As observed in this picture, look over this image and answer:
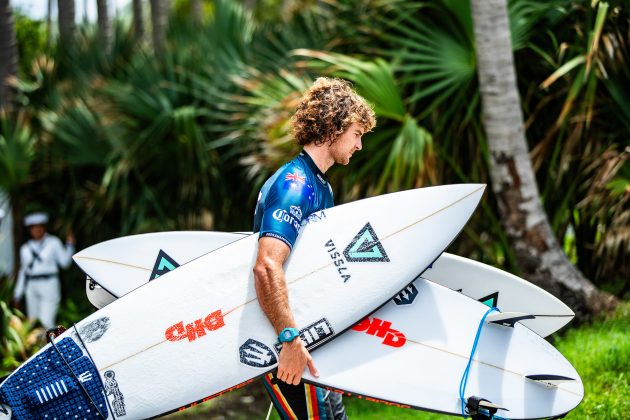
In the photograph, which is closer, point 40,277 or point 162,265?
point 162,265

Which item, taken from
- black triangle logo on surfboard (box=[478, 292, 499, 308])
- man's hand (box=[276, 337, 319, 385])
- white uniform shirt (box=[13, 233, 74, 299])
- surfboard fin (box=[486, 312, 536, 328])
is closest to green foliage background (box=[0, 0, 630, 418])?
white uniform shirt (box=[13, 233, 74, 299])

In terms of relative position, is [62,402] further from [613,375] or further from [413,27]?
[413,27]

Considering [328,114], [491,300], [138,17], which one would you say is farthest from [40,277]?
[138,17]

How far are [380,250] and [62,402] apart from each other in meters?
1.27

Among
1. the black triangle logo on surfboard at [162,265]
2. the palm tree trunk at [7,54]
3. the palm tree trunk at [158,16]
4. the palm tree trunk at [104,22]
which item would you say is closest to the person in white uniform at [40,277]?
the palm tree trunk at [7,54]

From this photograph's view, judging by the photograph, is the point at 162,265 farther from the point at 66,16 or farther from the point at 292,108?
A: the point at 66,16

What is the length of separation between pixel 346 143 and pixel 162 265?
110cm

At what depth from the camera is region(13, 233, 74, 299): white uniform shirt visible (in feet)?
25.5

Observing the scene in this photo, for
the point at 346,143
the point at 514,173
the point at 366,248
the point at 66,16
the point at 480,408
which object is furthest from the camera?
the point at 66,16

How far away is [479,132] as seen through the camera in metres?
6.28

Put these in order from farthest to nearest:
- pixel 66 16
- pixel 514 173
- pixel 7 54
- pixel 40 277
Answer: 1. pixel 66 16
2. pixel 7 54
3. pixel 40 277
4. pixel 514 173

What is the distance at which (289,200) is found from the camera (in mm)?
2836

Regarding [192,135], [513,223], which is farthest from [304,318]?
[192,135]

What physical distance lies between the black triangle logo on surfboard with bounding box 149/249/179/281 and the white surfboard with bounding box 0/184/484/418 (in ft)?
1.56
